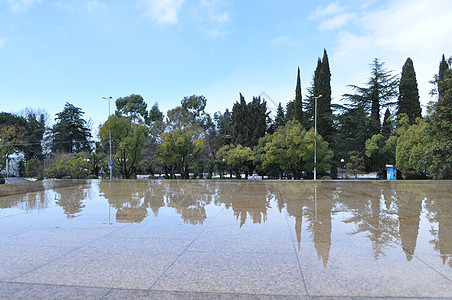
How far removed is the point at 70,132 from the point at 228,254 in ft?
186

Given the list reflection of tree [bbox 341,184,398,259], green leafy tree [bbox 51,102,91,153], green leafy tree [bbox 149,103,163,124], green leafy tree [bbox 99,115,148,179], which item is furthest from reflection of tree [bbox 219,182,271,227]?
green leafy tree [bbox 51,102,91,153]

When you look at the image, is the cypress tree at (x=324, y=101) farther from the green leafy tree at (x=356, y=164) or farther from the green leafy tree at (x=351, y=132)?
the green leafy tree at (x=356, y=164)

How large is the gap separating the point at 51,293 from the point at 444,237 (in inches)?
189

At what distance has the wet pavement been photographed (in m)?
2.66

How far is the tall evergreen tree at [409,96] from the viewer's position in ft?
113

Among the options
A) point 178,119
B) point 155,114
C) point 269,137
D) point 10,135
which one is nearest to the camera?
point 269,137

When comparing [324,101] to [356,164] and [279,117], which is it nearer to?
[356,164]

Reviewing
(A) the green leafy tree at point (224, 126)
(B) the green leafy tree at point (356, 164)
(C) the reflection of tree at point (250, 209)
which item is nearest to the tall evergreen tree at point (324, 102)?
(B) the green leafy tree at point (356, 164)

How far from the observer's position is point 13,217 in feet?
20.0

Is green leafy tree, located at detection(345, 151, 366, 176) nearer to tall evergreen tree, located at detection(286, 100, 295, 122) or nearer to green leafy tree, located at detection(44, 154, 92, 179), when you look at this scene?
tall evergreen tree, located at detection(286, 100, 295, 122)

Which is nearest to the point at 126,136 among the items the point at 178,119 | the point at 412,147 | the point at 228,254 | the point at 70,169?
the point at 70,169

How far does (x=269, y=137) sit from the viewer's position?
30750 mm

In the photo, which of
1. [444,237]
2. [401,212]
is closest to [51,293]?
[444,237]

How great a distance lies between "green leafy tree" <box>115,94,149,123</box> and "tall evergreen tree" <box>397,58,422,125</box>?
36.1 meters
